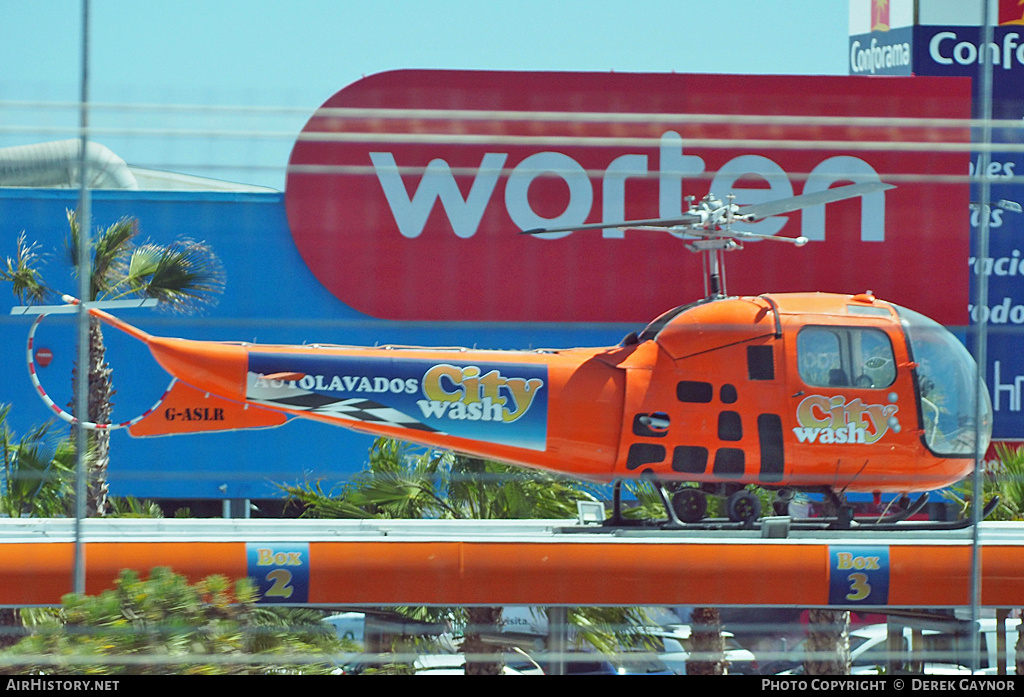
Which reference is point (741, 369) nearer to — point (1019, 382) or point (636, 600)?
point (636, 600)

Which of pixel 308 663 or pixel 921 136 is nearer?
pixel 308 663

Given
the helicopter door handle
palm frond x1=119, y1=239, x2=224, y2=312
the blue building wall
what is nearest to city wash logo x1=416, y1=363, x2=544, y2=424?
the blue building wall

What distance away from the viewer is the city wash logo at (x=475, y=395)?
152 inches

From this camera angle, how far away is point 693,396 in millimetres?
4000

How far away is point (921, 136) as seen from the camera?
3895 millimetres

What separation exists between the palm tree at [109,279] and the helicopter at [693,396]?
11 cm

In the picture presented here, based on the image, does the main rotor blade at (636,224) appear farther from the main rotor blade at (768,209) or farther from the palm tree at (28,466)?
the palm tree at (28,466)

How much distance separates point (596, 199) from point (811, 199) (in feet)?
2.85

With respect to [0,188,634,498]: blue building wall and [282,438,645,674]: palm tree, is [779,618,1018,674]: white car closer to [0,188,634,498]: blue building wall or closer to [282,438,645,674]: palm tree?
[282,438,645,674]: palm tree

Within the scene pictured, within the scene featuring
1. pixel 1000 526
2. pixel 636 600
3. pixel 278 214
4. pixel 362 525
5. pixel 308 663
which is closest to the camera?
pixel 308 663

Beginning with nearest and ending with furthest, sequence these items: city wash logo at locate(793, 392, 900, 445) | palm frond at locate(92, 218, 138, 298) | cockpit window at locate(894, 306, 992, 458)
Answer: palm frond at locate(92, 218, 138, 298) < city wash logo at locate(793, 392, 900, 445) < cockpit window at locate(894, 306, 992, 458)

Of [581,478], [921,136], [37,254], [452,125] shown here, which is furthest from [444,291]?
[921,136]

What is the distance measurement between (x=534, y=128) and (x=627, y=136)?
1.22 ft

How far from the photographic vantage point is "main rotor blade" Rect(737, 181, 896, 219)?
3.94m
